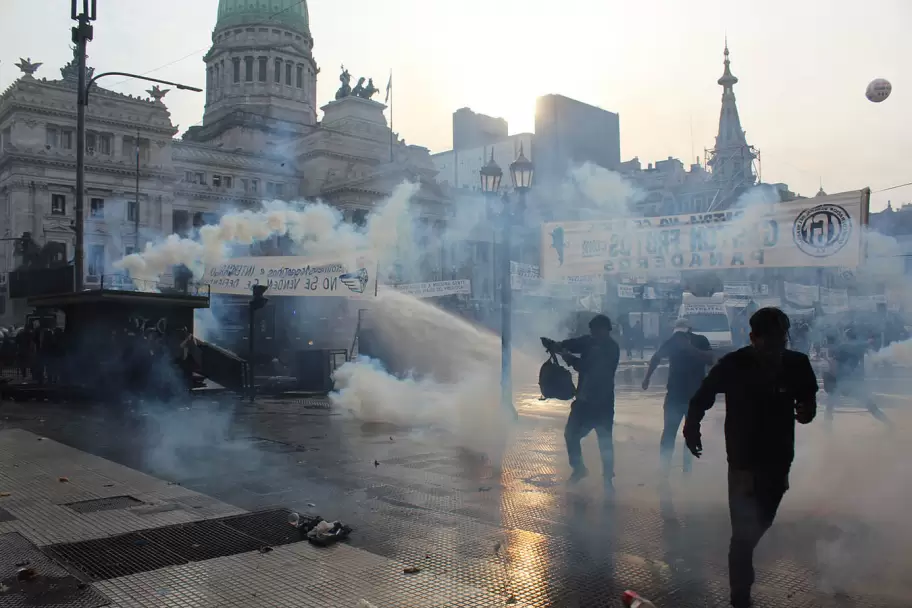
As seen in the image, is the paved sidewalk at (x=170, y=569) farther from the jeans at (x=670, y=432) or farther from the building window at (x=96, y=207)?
the building window at (x=96, y=207)

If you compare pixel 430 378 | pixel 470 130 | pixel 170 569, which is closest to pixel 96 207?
pixel 430 378

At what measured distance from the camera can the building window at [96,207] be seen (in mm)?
52688

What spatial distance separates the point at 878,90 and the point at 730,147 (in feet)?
163

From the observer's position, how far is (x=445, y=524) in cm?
600

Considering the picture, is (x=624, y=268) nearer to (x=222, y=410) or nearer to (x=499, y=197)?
(x=499, y=197)

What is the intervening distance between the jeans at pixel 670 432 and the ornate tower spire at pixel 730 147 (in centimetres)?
4063

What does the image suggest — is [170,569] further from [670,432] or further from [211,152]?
[211,152]

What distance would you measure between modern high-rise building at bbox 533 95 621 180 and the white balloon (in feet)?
232

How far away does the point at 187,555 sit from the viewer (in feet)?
16.9

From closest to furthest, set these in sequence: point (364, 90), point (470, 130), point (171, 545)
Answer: point (171, 545), point (364, 90), point (470, 130)

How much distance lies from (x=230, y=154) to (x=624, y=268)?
5278 centimetres

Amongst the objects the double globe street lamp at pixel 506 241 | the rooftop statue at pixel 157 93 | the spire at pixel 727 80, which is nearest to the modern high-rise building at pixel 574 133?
the spire at pixel 727 80

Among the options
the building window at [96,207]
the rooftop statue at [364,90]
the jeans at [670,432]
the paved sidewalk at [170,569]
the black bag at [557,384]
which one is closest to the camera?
the paved sidewalk at [170,569]

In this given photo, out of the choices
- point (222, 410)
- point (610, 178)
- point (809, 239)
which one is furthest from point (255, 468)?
point (610, 178)
